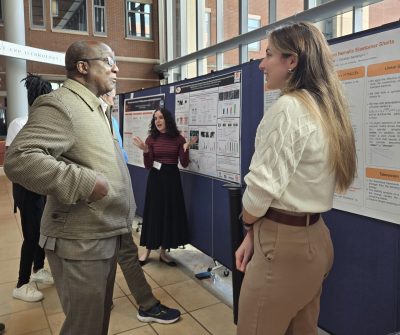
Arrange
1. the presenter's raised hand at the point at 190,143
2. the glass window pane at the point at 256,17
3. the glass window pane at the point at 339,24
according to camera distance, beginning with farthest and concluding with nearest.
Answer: the glass window pane at the point at 256,17, the glass window pane at the point at 339,24, the presenter's raised hand at the point at 190,143

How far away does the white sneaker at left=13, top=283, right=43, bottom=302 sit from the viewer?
106 inches

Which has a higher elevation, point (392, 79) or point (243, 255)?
point (392, 79)

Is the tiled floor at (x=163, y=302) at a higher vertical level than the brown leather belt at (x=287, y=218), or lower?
lower

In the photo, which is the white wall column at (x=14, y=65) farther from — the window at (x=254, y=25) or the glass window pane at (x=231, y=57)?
the window at (x=254, y=25)

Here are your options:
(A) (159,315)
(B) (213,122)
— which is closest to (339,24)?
(B) (213,122)

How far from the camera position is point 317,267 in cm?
115

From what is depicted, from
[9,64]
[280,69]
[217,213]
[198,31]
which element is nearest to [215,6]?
[198,31]

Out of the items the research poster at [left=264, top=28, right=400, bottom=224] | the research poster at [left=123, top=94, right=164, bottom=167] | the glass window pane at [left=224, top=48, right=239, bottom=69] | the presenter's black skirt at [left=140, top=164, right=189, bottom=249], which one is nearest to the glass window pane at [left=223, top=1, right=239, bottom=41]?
the glass window pane at [left=224, top=48, right=239, bottom=69]

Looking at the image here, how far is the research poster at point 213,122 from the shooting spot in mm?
2666

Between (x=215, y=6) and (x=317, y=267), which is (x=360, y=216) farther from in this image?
(x=215, y=6)

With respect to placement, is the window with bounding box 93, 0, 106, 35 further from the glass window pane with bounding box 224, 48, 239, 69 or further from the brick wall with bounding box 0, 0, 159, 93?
the glass window pane with bounding box 224, 48, 239, 69

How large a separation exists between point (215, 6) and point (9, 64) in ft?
17.5

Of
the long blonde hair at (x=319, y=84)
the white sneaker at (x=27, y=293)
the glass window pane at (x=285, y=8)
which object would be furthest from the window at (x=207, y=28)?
the long blonde hair at (x=319, y=84)

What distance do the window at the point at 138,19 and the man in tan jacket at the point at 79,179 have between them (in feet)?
35.9
